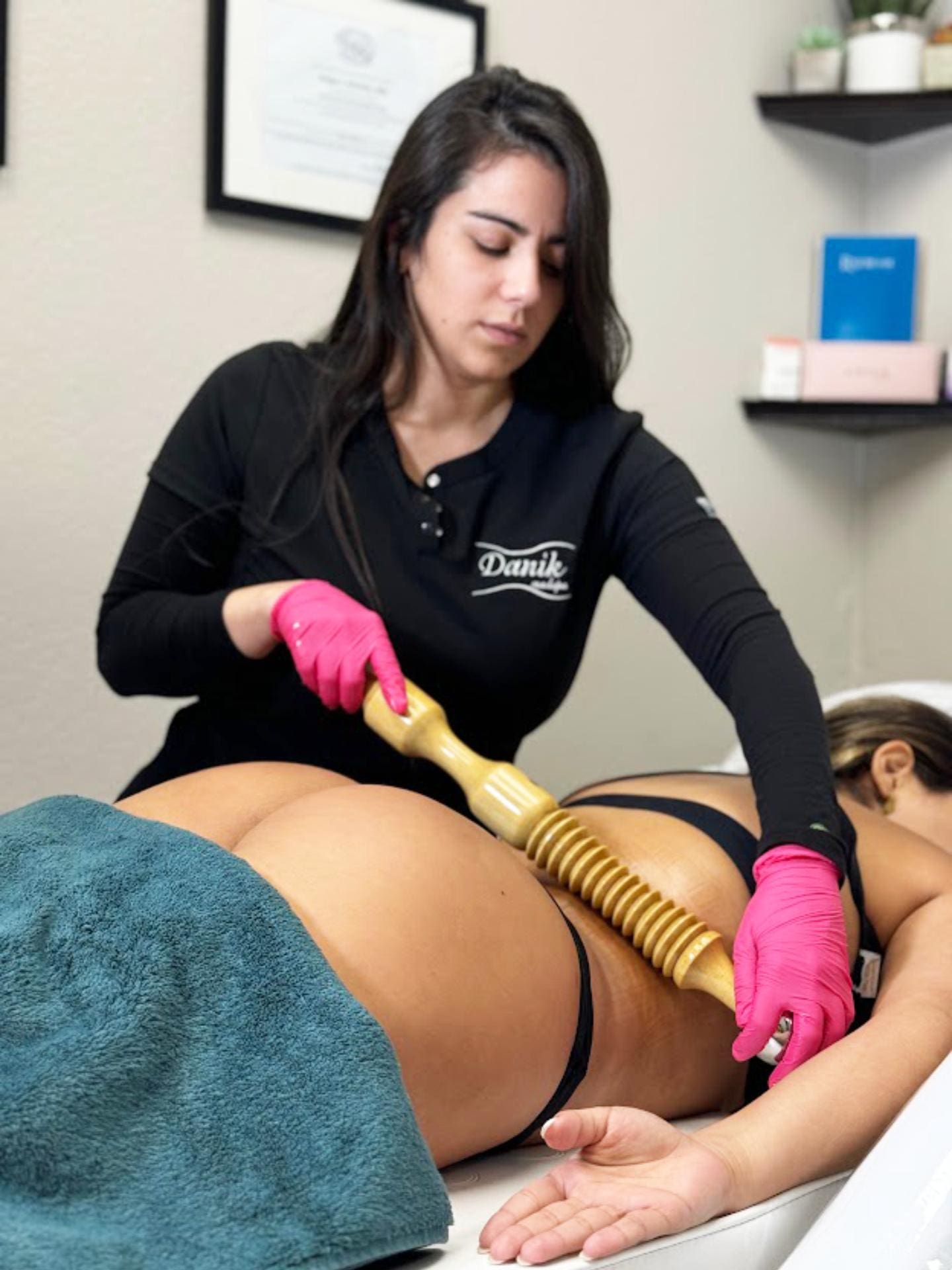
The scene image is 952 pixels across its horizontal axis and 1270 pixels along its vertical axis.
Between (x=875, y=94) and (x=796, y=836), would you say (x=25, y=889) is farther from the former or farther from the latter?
(x=875, y=94)

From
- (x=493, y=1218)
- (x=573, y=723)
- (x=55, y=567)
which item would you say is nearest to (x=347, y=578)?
(x=55, y=567)

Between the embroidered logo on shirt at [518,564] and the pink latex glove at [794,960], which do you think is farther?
the embroidered logo on shirt at [518,564]

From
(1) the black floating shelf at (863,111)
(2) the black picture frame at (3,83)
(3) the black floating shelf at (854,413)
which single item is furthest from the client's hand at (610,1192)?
(1) the black floating shelf at (863,111)

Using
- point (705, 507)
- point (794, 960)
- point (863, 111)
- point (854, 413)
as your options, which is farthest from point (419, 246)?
point (863, 111)

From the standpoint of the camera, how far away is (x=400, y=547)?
1604mm

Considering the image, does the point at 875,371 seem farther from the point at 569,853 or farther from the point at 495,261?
the point at 569,853

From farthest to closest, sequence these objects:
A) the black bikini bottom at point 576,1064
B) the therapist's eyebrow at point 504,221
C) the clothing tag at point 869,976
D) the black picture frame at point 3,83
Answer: the black picture frame at point 3,83
the therapist's eyebrow at point 504,221
the clothing tag at point 869,976
the black bikini bottom at point 576,1064

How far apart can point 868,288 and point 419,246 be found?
4.62ft

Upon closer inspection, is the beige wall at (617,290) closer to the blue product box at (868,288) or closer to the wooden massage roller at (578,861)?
the blue product box at (868,288)

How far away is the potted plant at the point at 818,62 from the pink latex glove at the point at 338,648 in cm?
178

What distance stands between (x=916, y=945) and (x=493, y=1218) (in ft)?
1.73

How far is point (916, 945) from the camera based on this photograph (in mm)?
1266

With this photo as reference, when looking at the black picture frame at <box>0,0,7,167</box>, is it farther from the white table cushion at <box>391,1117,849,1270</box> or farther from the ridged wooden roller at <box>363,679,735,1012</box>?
the white table cushion at <box>391,1117,849,1270</box>

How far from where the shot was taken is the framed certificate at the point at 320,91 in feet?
6.93
